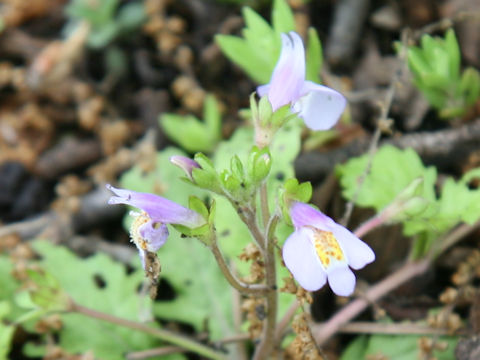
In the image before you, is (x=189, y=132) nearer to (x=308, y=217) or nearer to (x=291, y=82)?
Result: (x=291, y=82)

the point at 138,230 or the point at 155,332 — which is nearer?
the point at 138,230

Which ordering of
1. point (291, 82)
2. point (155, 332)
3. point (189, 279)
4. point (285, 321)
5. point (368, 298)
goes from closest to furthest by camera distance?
1. point (291, 82)
2. point (285, 321)
3. point (368, 298)
4. point (155, 332)
5. point (189, 279)

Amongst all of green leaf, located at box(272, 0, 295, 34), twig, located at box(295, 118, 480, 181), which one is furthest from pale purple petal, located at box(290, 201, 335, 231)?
twig, located at box(295, 118, 480, 181)

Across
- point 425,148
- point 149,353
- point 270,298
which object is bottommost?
point 149,353

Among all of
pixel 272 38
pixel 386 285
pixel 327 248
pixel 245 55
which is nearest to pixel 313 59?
pixel 272 38

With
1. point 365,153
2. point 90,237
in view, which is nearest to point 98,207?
point 90,237

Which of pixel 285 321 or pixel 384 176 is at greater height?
pixel 384 176

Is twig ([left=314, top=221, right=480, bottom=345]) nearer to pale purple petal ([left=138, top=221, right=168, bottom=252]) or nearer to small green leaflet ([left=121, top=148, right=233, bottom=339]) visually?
small green leaflet ([left=121, top=148, right=233, bottom=339])
